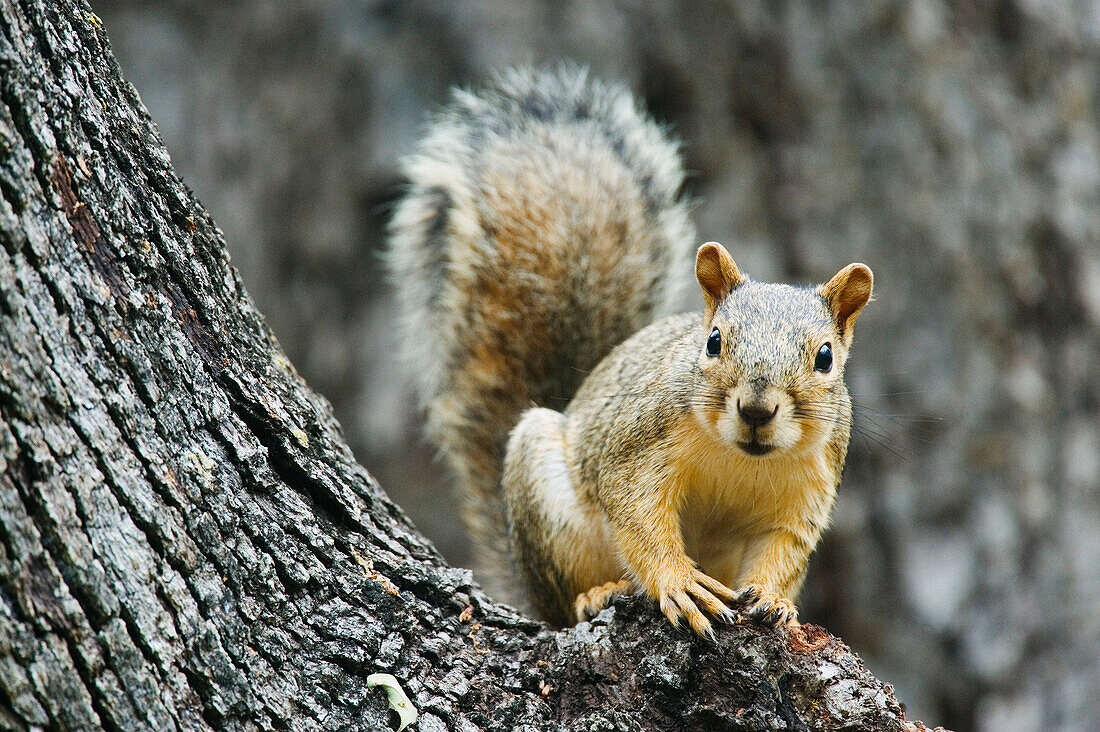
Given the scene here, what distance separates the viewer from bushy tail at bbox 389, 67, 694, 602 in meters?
2.50

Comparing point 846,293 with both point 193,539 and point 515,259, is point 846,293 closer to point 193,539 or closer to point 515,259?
point 515,259

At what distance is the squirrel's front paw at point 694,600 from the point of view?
1.67 m

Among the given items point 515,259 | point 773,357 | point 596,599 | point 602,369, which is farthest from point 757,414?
point 515,259

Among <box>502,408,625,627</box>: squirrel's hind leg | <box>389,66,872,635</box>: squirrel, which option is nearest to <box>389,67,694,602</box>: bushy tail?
<box>389,66,872,635</box>: squirrel

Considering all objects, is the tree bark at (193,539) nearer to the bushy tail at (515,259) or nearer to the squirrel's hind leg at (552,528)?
the squirrel's hind leg at (552,528)

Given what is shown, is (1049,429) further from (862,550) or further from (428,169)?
(428,169)

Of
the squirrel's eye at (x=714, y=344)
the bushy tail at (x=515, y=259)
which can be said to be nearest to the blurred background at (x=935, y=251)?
the bushy tail at (x=515, y=259)

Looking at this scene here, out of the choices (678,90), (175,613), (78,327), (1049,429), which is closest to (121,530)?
(175,613)

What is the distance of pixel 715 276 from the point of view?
1.90 m

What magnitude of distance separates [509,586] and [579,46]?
207 cm

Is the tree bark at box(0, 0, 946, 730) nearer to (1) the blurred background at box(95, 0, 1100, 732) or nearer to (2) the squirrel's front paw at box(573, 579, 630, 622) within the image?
(2) the squirrel's front paw at box(573, 579, 630, 622)

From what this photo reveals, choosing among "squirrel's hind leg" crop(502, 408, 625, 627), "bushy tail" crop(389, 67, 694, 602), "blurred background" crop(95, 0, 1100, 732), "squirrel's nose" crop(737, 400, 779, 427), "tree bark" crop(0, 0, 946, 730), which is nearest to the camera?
"tree bark" crop(0, 0, 946, 730)

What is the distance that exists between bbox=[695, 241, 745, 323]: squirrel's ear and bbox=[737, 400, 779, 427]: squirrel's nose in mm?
362

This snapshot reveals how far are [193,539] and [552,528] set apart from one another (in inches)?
37.4
